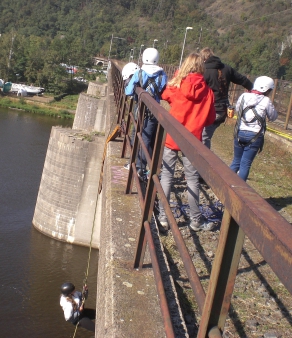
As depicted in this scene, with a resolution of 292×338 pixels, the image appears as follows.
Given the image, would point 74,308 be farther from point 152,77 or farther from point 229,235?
point 229,235

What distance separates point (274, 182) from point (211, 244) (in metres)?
3.40

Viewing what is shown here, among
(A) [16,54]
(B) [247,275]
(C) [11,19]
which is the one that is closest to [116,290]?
(B) [247,275]

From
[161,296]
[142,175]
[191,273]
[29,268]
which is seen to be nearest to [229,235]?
[191,273]

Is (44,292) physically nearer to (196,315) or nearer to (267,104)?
(267,104)

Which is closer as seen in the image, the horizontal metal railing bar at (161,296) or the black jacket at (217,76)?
the horizontal metal railing bar at (161,296)

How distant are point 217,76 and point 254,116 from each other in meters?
0.61

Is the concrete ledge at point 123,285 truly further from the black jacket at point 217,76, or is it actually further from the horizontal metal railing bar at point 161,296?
the black jacket at point 217,76

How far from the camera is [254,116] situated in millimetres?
4523

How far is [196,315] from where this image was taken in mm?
2580

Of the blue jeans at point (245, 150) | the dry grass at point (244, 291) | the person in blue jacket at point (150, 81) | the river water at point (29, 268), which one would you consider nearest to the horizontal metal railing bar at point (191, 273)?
the dry grass at point (244, 291)

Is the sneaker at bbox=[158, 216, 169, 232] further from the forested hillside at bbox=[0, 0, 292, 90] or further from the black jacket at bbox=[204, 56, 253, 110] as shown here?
the forested hillside at bbox=[0, 0, 292, 90]

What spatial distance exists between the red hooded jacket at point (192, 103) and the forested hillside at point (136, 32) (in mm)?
56022

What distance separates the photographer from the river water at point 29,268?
10.2 m

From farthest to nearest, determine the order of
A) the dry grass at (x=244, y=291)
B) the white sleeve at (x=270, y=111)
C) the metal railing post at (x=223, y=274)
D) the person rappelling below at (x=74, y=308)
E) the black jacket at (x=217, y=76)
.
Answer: the person rappelling below at (x=74, y=308) < the black jacket at (x=217, y=76) < the white sleeve at (x=270, y=111) < the dry grass at (x=244, y=291) < the metal railing post at (x=223, y=274)
